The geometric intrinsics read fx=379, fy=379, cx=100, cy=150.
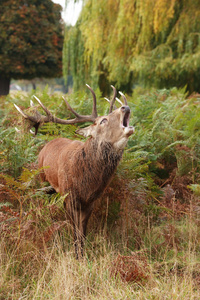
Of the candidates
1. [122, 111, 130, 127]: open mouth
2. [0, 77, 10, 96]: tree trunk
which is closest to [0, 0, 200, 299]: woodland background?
[122, 111, 130, 127]: open mouth

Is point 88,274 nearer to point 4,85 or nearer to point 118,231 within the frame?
point 118,231

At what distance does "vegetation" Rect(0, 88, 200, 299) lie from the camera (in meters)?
3.11

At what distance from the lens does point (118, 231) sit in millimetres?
4238

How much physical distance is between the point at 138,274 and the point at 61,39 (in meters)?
14.4

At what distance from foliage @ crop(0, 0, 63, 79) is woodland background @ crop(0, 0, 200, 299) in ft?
22.6

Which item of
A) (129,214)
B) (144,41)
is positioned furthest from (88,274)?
(144,41)

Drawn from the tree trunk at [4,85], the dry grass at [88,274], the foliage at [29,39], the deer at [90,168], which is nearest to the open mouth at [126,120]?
the deer at [90,168]

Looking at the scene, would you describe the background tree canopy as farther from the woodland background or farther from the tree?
the tree

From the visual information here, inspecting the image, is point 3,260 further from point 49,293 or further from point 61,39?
point 61,39

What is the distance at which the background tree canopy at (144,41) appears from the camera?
29.9 feet

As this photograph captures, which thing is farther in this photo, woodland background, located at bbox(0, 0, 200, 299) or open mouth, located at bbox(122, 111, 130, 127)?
open mouth, located at bbox(122, 111, 130, 127)

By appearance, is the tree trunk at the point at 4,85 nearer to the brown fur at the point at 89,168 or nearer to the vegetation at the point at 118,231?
the vegetation at the point at 118,231

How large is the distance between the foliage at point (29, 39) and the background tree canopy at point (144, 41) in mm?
4187

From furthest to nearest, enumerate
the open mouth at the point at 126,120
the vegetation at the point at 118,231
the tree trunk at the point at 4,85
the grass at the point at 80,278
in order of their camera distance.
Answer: the tree trunk at the point at 4,85, the open mouth at the point at 126,120, the vegetation at the point at 118,231, the grass at the point at 80,278
